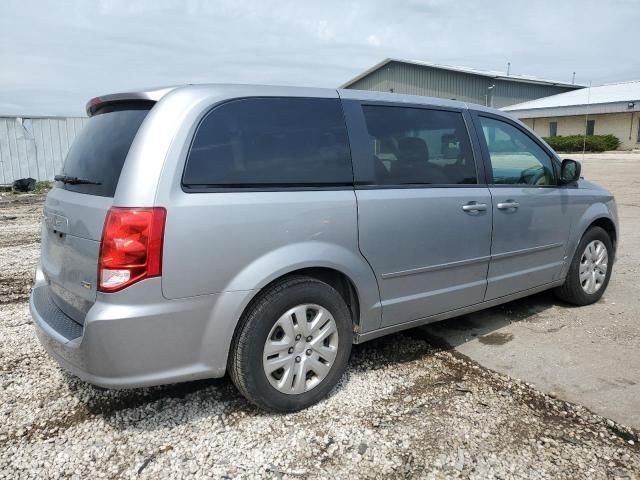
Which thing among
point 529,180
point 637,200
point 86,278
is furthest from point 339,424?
point 637,200

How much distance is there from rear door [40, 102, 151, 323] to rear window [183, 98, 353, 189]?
39 centimetres

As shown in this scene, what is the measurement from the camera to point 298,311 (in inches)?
111

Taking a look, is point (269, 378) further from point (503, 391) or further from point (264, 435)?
point (503, 391)

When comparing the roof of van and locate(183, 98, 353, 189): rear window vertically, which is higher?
the roof of van

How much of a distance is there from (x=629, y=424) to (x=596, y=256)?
2.38 meters

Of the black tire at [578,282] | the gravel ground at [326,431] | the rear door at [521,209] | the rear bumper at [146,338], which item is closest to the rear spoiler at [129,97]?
the rear bumper at [146,338]

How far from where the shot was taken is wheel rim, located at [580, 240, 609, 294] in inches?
187

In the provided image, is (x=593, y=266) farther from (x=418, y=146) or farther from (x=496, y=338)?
(x=418, y=146)

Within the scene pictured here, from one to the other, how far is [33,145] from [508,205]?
1542 cm

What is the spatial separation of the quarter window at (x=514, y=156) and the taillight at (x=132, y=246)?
101 inches

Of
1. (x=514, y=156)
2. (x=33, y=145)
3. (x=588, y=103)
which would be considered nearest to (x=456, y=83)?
(x=588, y=103)

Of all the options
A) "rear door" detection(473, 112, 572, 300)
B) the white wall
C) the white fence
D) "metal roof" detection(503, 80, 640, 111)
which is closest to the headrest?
"rear door" detection(473, 112, 572, 300)

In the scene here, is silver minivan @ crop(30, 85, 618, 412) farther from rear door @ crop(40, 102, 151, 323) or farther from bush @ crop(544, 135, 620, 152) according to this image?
bush @ crop(544, 135, 620, 152)

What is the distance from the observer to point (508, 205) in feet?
12.6
